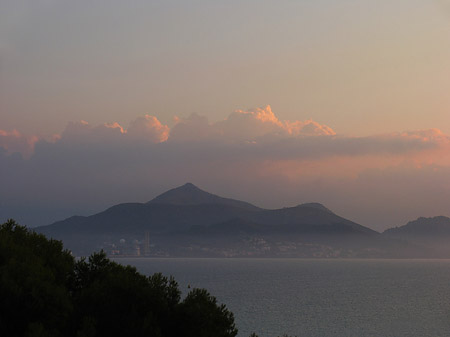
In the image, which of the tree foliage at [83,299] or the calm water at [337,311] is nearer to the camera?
the tree foliage at [83,299]

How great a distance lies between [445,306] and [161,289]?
12780cm

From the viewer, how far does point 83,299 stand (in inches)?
1291

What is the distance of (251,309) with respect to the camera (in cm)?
13425

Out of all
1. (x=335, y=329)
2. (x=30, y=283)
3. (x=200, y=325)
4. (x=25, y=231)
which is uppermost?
(x=25, y=231)

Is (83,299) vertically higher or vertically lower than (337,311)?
higher

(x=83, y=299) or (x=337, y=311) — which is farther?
(x=337, y=311)

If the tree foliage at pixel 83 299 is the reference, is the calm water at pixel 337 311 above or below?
below

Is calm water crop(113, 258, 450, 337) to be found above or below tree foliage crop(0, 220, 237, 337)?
below

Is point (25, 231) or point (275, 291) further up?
point (25, 231)

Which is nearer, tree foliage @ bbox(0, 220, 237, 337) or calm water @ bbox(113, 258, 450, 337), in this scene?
tree foliage @ bbox(0, 220, 237, 337)

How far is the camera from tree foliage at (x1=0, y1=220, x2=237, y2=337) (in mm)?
29078

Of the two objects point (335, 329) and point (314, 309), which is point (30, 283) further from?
point (314, 309)

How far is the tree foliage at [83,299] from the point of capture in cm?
2908

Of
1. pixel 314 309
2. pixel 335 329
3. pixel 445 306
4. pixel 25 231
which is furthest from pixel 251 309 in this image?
pixel 25 231
